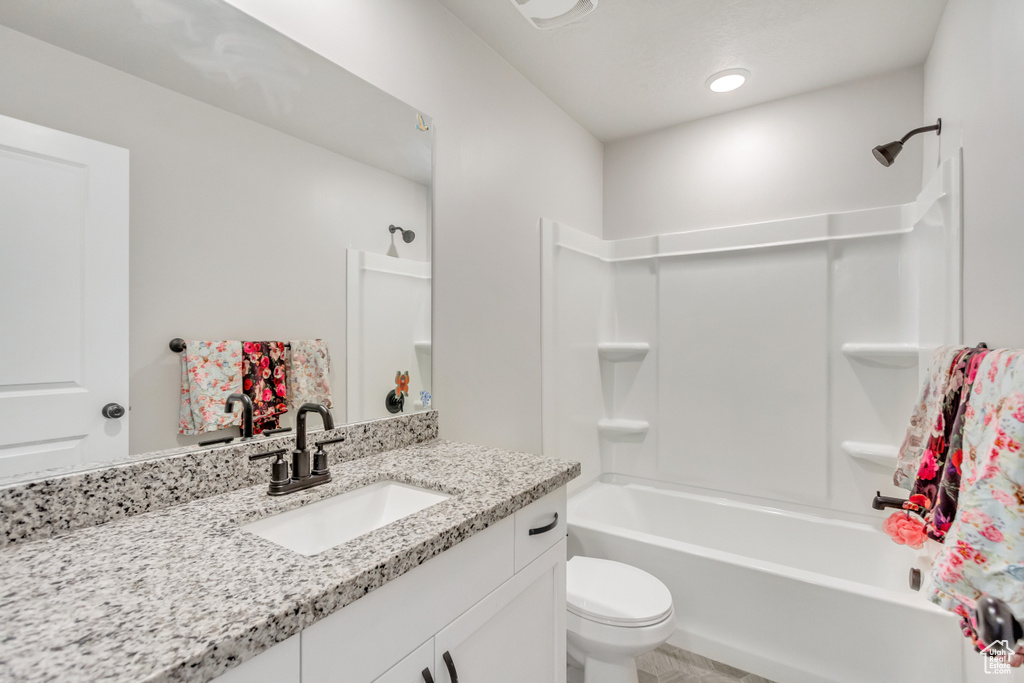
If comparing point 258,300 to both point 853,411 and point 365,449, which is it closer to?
point 365,449

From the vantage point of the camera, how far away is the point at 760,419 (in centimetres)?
244

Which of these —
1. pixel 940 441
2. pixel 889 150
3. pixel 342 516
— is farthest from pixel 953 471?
pixel 342 516

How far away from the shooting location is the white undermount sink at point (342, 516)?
996mm

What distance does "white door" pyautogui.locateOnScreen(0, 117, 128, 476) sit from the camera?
79 centimetres

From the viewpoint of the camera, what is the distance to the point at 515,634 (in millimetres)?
1102

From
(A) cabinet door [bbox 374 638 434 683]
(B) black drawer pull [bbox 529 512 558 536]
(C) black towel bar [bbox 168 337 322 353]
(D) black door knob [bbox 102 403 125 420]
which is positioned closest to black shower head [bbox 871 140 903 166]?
(B) black drawer pull [bbox 529 512 558 536]

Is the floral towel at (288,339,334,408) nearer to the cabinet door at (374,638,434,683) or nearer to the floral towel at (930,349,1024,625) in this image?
the cabinet door at (374,638,434,683)

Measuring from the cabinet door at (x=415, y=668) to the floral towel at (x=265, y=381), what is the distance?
2.14ft

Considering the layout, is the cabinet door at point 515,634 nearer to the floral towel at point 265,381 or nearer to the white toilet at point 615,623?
the white toilet at point 615,623

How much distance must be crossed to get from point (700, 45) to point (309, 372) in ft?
6.60

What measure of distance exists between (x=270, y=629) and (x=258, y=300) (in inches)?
31.6

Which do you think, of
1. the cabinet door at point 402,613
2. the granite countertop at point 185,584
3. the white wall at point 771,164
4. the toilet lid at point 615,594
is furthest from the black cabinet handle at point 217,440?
the white wall at point 771,164

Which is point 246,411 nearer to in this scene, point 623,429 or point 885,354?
point 623,429

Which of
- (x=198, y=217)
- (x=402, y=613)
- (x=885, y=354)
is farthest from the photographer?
(x=885, y=354)
